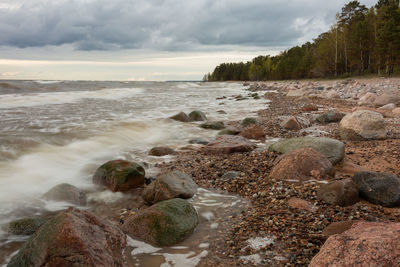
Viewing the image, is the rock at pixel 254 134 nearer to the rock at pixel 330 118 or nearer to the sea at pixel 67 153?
the sea at pixel 67 153

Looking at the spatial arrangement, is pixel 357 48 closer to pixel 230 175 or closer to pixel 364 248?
pixel 230 175

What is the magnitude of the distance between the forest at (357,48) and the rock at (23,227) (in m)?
43.4

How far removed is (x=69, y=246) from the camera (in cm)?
241

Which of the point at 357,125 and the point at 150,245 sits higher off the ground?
the point at 357,125

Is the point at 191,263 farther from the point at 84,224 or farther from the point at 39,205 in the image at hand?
the point at 39,205

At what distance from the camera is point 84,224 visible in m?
2.67

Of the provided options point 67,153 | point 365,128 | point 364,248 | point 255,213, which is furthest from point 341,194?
point 67,153

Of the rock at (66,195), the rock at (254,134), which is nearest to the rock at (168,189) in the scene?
the rock at (66,195)

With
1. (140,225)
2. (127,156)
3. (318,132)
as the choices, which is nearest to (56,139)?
(127,156)

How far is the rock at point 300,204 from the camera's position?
3558mm

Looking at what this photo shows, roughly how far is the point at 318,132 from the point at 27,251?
7.56 meters

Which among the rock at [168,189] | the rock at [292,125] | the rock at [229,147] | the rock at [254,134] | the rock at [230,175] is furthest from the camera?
the rock at [292,125]

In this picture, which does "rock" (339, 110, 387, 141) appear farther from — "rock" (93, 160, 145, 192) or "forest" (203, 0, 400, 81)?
Answer: "forest" (203, 0, 400, 81)

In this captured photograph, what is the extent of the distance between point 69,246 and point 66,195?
2.44m
